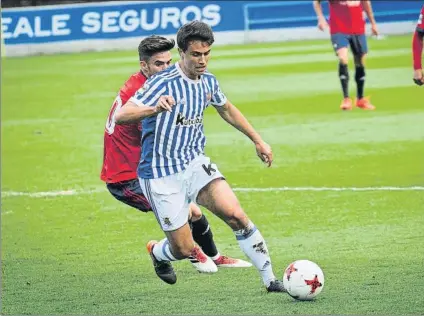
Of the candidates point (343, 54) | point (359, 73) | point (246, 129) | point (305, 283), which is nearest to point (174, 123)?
point (246, 129)

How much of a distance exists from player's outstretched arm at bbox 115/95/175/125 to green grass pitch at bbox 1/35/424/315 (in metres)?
1.24

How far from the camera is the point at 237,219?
7.66 metres

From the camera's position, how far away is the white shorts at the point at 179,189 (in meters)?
7.77

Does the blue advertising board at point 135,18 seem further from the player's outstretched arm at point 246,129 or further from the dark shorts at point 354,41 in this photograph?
the player's outstretched arm at point 246,129

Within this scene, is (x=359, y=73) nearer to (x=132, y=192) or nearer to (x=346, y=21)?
(x=346, y=21)

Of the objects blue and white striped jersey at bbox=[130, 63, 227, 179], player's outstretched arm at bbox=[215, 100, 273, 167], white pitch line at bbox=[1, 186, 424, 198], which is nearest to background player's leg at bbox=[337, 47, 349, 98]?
white pitch line at bbox=[1, 186, 424, 198]

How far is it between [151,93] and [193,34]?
19.2 inches

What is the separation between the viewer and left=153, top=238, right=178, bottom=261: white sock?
8.12 metres

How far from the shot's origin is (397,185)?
12.1m

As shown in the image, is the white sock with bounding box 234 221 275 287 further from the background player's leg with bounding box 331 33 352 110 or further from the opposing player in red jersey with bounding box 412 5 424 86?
the background player's leg with bounding box 331 33 352 110

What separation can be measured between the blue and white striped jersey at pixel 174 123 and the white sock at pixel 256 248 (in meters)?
0.62

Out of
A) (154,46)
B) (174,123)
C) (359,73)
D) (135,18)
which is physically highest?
(154,46)

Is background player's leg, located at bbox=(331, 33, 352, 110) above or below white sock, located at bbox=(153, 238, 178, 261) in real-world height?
below

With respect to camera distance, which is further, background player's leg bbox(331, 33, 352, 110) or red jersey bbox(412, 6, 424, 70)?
background player's leg bbox(331, 33, 352, 110)
